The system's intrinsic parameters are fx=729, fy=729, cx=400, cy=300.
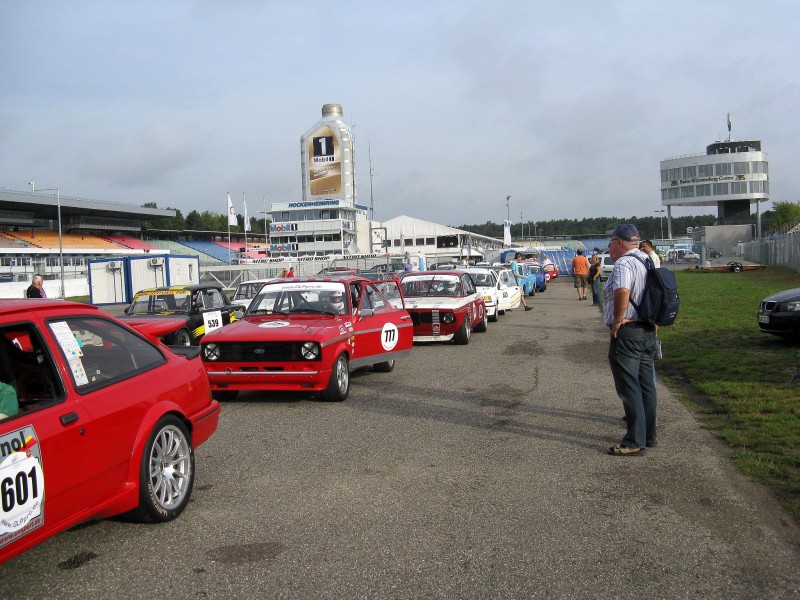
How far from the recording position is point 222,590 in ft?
12.3

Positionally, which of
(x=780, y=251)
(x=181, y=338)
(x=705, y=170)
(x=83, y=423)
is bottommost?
(x=181, y=338)

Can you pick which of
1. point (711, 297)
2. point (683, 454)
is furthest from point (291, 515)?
point (711, 297)

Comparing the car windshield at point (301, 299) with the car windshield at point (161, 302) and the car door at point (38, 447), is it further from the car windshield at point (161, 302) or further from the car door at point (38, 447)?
the car door at point (38, 447)

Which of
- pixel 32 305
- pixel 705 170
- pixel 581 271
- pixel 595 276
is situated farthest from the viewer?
pixel 705 170

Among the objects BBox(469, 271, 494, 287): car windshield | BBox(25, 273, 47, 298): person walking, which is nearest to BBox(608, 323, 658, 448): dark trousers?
BBox(25, 273, 47, 298): person walking

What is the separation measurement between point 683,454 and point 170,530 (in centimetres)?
420

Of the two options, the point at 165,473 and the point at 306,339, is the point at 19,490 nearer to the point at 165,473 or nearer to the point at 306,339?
the point at 165,473

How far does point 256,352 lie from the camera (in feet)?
28.3

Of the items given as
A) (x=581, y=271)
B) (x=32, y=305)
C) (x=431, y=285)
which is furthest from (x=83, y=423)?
(x=581, y=271)

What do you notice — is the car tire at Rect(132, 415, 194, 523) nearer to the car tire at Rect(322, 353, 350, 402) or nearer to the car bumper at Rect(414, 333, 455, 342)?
the car tire at Rect(322, 353, 350, 402)

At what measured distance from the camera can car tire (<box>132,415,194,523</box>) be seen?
4516mm

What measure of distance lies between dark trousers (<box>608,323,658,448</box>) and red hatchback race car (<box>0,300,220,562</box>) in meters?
3.46

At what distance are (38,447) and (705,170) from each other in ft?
346

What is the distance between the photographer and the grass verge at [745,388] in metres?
5.83
